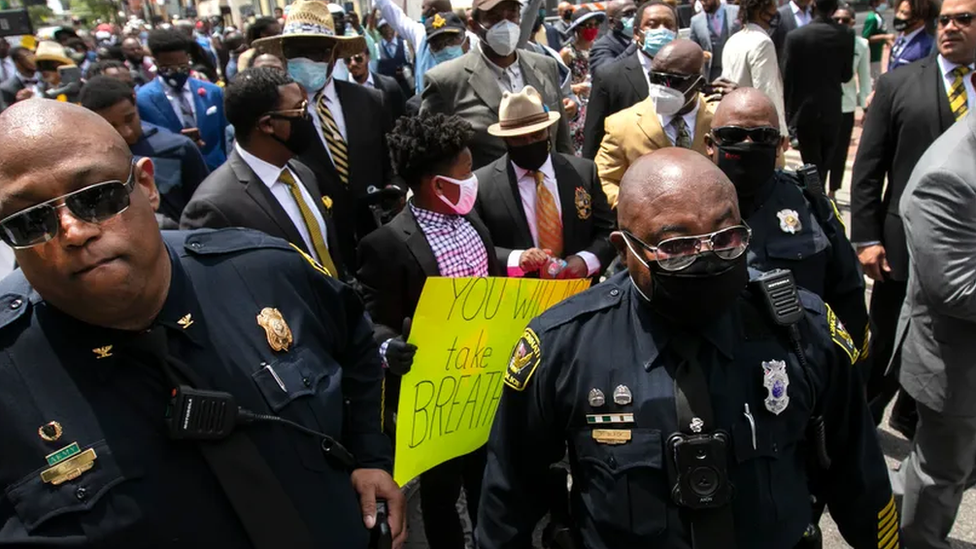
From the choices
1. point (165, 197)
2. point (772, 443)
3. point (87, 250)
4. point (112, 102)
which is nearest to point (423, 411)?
point (772, 443)

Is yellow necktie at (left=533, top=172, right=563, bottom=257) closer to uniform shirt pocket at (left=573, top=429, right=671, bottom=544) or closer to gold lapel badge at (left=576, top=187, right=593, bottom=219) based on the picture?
gold lapel badge at (left=576, top=187, right=593, bottom=219)

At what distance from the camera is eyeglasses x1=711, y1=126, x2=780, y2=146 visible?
2.86 metres

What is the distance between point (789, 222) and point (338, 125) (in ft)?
7.85

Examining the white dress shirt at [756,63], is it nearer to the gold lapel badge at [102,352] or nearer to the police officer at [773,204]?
the police officer at [773,204]

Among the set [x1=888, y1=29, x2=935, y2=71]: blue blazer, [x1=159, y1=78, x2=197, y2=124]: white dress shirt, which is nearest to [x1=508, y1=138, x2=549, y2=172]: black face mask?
[x1=159, y1=78, x2=197, y2=124]: white dress shirt

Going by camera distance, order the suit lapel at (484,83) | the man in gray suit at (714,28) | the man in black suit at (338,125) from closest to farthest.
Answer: the man in black suit at (338,125), the suit lapel at (484,83), the man in gray suit at (714,28)

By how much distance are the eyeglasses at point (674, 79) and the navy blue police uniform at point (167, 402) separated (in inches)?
Answer: 104

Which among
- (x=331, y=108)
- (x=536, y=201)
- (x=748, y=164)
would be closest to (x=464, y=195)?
(x=536, y=201)

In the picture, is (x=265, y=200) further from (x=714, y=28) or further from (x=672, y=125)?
(x=714, y=28)

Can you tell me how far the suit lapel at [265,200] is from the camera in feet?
9.77

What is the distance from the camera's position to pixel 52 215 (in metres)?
1.51

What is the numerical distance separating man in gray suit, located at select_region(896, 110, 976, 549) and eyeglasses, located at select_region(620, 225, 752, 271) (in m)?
1.35

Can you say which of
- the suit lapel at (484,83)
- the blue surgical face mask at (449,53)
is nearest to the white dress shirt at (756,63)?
the suit lapel at (484,83)

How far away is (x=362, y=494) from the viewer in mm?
1995
